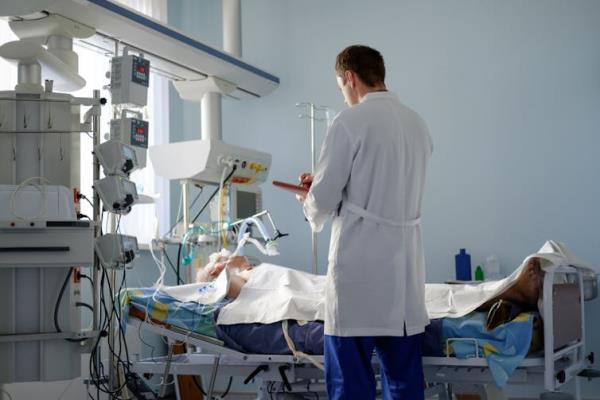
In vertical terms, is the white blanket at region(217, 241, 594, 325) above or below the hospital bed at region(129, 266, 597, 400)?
above

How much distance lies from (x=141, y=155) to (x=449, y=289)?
156cm

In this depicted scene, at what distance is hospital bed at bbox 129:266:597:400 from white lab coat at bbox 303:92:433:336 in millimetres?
427

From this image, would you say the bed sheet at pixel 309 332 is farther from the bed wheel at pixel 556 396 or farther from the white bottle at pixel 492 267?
the white bottle at pixel 492 267

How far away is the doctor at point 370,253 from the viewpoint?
264 cm

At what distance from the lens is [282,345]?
3.24m

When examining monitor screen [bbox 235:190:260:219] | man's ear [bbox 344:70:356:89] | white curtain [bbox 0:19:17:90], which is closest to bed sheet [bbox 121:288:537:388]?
man's ear [bbox 344:70:356:89]

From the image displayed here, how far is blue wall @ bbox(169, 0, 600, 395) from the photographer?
5246 mm

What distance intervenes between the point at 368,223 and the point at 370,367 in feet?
1.60

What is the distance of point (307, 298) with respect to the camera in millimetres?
3334

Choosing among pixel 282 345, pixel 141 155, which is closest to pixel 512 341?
pixel 282 345

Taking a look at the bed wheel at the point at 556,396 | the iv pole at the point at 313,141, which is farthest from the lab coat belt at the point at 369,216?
the iv pole at the point at 313,141

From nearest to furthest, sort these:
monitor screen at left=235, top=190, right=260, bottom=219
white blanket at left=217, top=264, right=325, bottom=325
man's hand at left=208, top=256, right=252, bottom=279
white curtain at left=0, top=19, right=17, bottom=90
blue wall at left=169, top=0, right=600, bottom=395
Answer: white blanket at left=217, top=264, right=325, bottom=325 < man's hand at left=208, top=256, right=252, bottom=279 < white curtain at left=0, top=19, right=17, bottom=90 < monitor screen at left=235, top=190, right=260, bottom=219 < blue wall at left=169, top=0, right=600, bottom=395

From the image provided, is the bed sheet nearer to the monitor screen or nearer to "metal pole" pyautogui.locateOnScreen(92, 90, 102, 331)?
"metal pole" pyautogui.locateOnScreen(92, 90, 102, 331)

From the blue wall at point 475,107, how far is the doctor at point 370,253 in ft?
9.17
